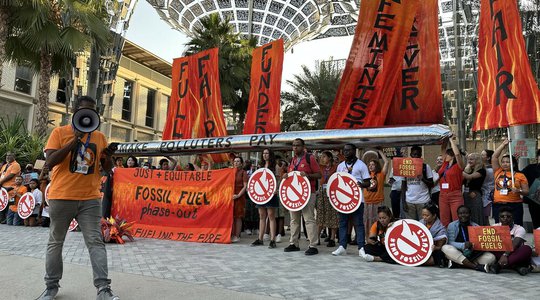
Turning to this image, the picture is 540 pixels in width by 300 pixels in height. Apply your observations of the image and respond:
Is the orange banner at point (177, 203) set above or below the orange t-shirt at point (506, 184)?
below

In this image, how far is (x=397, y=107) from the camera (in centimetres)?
777

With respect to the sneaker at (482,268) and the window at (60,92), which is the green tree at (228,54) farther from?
the sneaker at (482,268)

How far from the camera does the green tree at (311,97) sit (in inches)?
1116

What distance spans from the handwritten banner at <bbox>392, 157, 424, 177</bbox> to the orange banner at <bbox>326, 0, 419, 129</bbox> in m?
1.29

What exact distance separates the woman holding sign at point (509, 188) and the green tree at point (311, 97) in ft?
70.8

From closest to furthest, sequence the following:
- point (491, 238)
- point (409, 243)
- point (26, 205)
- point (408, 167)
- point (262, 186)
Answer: point (491, 238), point (409, 243), point (408, 167), point (262, 186), point (26, 205)

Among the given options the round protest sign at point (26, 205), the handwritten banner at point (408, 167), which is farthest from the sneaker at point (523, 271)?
the round protest sign at point (26, 205)

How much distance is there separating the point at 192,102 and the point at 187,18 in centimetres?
2329

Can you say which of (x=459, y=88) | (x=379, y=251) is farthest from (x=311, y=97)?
(x=379, y=251)

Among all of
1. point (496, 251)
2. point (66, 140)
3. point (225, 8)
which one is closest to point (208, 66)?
point (66, 140)

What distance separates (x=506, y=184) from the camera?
246 inches

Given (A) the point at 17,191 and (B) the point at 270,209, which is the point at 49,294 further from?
(A) the point at 17,191

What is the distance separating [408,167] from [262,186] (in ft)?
8.37

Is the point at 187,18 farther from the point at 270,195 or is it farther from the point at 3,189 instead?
the point at 270,195
